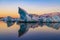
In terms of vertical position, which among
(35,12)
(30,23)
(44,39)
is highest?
(35,12)

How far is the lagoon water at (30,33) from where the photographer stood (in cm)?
240

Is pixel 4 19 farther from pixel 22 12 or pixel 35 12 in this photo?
pixel 35 12

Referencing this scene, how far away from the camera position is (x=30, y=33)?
245 cm

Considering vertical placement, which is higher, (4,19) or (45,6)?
(45,6)

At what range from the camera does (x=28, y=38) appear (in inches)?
94.2

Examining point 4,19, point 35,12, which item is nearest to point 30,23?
point 35,12

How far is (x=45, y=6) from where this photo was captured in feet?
8.41

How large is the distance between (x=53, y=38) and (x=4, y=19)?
2.35 ft

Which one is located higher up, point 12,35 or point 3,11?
point 3,11

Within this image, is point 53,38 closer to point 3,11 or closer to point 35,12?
point 35,12

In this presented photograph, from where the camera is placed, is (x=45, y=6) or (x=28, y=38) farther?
(x=45, y=6)

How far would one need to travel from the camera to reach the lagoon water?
240 cm

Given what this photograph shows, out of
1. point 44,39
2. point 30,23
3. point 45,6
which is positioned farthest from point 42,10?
point 44,39

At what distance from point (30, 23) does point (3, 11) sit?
1.36ft
